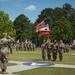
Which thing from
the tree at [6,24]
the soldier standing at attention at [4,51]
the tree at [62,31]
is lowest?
the soldier standing at attention at [4,51]

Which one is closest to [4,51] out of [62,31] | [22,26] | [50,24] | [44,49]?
[44,49]

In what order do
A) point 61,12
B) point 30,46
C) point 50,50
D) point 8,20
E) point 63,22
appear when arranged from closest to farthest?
point 50,50 → point 30,46 → point 63,22 → point 8,20 → point 61,12

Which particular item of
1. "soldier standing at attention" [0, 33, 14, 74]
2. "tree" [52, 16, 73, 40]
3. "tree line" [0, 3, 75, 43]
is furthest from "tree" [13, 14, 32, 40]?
"soldier standing at attention" [0, 33, 14, 74]

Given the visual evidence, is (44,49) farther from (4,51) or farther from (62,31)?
(62,31)

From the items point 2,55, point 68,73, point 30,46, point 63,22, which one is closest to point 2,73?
point 2,55

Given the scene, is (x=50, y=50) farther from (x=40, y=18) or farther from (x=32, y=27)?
(x=32, y=27)

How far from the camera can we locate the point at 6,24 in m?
93.9

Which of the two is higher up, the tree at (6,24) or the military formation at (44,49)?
the tree at (6,24)

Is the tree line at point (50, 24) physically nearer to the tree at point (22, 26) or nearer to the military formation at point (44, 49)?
the tree at point (22, 26)

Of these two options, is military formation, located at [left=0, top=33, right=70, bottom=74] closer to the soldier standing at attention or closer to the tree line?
the soldier standing at attention

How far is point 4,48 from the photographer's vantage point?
1548 cm

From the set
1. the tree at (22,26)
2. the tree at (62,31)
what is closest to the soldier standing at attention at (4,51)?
the tree at (62,31)

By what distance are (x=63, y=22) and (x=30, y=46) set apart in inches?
1253

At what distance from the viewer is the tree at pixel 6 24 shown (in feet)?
308
